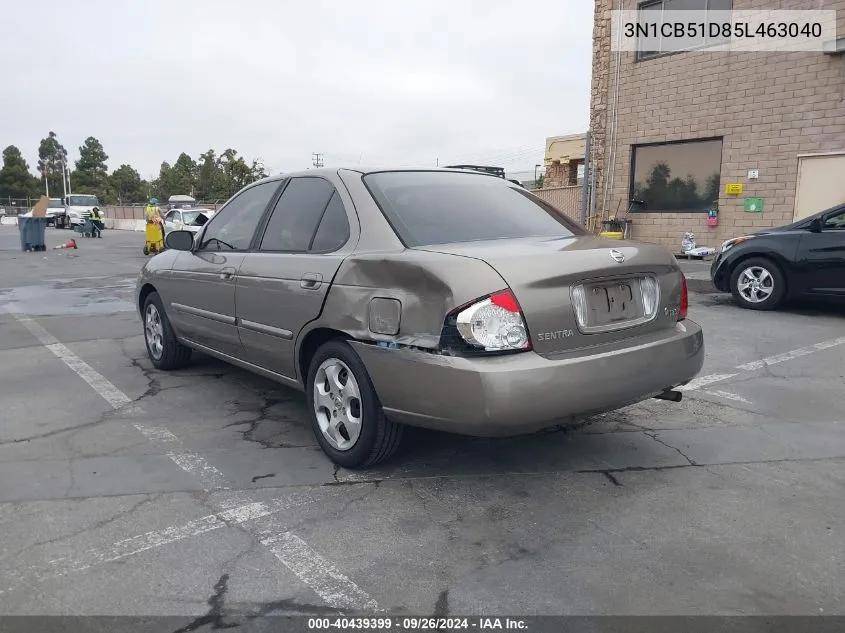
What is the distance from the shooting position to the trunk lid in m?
3.10

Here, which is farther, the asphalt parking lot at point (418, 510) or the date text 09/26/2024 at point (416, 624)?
the asphalt parking lot at point (418, 510)

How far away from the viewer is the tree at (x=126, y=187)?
8525 centimetres

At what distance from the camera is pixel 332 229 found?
152 inches

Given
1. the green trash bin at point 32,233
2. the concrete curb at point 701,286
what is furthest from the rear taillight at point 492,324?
the green trash bin at point 32,233

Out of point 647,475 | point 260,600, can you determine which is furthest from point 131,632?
point 647,475

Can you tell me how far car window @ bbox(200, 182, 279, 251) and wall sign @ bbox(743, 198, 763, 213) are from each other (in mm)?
12889

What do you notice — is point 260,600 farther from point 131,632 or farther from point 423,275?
point 423,275

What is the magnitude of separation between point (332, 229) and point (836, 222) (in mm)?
7025

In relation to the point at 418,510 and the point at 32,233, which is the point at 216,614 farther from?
the point at 32,233

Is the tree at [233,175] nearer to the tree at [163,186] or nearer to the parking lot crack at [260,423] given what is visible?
the tree at [163,186]

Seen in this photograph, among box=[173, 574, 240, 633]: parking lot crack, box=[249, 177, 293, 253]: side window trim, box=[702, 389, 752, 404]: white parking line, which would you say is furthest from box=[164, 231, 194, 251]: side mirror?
box=[702, 389, 752, 404]: white parking line

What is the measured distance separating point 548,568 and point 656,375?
1239 mm

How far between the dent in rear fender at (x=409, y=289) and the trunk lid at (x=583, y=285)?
0.34 feet

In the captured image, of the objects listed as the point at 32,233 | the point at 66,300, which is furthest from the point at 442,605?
the point at 32,233
